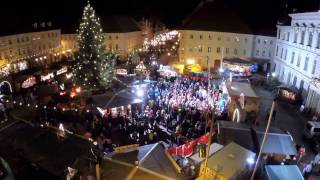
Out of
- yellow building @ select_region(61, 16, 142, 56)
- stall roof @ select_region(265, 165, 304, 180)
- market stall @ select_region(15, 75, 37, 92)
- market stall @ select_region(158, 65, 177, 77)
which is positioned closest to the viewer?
stall roof @ select_region(265, 165, 304, 180)

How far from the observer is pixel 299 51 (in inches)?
Answer: 1193

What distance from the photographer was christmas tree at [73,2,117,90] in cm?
2864

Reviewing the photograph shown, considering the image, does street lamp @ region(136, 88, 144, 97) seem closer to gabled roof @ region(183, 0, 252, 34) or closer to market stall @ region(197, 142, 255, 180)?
market stall @ region(197, 142, 255, 180)

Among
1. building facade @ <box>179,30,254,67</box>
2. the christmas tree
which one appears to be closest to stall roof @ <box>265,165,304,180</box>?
the christmas tree

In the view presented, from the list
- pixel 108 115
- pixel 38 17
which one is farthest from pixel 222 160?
pixel 38 17

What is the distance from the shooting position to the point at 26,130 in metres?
19.3

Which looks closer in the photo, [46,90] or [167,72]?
[46,90]

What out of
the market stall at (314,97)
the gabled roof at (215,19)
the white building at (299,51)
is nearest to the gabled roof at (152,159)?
the market stall at (314,97)

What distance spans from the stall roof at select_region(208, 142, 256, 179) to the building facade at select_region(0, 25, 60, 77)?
102 feet

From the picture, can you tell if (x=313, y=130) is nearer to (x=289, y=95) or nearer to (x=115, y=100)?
(x=289, y=95)

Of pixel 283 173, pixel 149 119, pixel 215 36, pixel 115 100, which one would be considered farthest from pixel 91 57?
pixel 283 173

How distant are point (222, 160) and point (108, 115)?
1138 cm

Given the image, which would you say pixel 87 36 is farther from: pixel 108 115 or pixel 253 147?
pixel 253 147

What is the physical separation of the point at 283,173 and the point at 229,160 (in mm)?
2868
